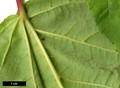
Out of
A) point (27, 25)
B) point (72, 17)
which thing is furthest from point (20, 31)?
point (72, 17)

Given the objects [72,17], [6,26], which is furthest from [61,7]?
[6,26]

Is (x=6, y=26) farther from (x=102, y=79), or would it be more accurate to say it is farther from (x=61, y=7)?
(x=102, y=79)

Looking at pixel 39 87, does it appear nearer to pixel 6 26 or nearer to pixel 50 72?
pixel 50 72

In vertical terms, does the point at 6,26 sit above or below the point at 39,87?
above

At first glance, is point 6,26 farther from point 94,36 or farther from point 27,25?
point 94,36

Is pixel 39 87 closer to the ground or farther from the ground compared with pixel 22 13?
closer to the ground
